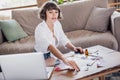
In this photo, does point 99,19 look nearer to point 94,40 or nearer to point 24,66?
point 94,40

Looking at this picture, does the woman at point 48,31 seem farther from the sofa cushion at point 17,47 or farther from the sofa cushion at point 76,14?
the sofa cushion at point 76,14

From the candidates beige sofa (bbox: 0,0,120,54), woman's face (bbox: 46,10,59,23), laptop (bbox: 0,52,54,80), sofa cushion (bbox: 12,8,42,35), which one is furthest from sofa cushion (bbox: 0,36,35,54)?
laptop (bbox: 0,52,54,80)

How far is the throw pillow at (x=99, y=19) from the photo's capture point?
3.10 meters

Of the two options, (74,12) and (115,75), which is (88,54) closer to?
(115,75)

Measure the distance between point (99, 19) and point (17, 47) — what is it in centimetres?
122

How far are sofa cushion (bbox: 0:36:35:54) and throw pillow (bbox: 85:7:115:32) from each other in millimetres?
903

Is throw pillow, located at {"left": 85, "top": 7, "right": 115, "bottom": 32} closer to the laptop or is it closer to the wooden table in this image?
the wooden table

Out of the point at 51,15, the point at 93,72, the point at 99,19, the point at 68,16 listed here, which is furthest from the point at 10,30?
the point at 93,72

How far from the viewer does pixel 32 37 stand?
3195 millimetres

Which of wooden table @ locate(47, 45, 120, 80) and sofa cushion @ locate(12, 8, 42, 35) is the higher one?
sofa cushion @ locate(12, 8, 42, 35)

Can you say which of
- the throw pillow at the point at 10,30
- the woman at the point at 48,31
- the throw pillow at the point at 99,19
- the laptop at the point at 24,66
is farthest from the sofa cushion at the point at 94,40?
the laptop at the point at 24,66

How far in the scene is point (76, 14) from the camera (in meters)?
3.41

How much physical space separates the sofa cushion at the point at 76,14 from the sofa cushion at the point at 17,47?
0.66m

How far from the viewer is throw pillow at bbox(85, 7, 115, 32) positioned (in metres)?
3.10
